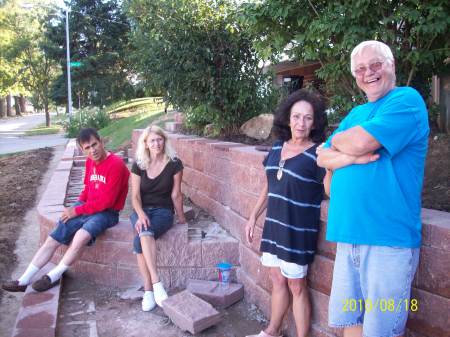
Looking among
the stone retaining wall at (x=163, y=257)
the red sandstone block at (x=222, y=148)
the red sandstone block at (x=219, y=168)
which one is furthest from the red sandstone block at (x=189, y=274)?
the red sandstone block at (x=222, y=148)

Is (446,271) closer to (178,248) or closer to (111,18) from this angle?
(178,248)

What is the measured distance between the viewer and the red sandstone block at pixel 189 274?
4.38m

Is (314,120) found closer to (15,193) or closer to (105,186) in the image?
(105,186)

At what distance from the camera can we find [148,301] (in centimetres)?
394

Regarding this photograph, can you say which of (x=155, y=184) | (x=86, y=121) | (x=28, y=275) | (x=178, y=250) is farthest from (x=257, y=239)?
(x=86, y=121)

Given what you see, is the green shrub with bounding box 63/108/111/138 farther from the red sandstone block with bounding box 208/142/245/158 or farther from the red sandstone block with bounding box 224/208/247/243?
the red sandstone block with bounding box 224/208/247/243

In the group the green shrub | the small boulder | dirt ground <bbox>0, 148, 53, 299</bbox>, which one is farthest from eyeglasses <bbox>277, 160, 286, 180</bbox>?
the green shrub

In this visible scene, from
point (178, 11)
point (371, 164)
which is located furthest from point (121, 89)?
point (371, 164)

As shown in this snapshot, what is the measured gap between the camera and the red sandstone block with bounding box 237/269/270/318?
381cm

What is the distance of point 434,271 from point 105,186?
2994 mm

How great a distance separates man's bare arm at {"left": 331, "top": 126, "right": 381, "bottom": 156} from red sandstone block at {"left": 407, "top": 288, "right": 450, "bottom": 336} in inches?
32.7

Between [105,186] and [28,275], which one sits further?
[105,186]

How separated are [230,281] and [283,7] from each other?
2.48 meters

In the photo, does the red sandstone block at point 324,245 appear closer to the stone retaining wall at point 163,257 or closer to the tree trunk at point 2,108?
the stone retaining wall at point 163,257
